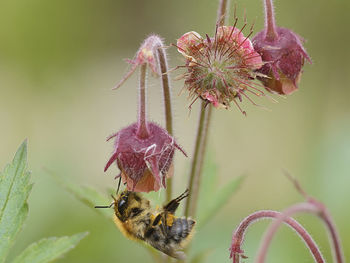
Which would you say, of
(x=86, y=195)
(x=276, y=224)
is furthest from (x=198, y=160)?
(x=276, y=224)

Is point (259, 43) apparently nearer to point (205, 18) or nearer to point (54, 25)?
point (205, 18)

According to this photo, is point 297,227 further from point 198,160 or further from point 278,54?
point 198,160

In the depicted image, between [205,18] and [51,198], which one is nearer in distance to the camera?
Answer: [51,198]

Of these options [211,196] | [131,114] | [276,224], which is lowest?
[131,114]

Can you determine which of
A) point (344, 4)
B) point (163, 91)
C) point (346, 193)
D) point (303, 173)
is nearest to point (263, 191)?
point (303, 173)

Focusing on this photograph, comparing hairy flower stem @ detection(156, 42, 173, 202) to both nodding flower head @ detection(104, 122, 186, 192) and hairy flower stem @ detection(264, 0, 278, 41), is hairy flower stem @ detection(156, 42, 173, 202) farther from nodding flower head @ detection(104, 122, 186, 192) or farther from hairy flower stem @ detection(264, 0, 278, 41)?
hairy flower stem @ detection(264, 0, 278, 41)

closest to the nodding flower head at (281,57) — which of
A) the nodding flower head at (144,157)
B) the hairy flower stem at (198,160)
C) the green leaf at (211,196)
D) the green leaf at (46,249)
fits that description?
the hairy flower stem at (198,160)
